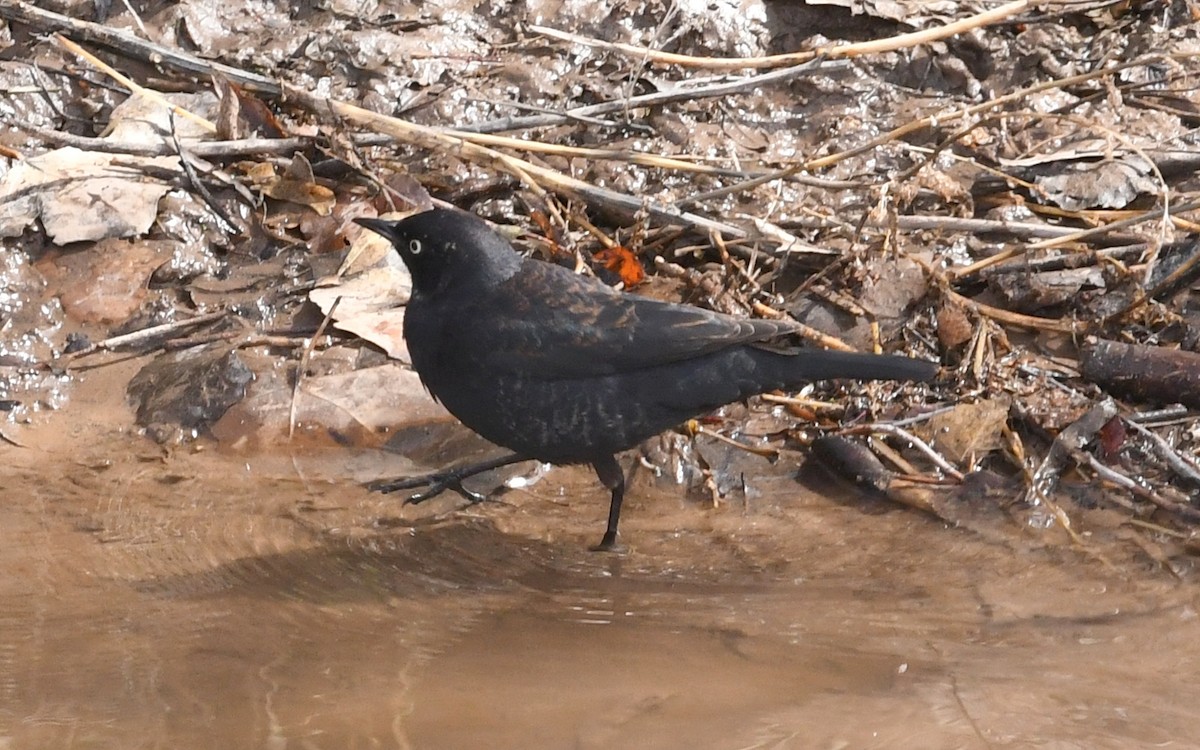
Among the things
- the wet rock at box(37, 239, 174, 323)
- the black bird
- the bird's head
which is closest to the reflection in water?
the black bird

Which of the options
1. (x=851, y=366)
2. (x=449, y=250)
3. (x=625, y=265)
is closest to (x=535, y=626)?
(x=851, y=366)

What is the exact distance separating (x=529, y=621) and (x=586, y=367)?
3.19 ft

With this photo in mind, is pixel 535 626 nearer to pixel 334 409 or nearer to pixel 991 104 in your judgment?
pixel 334 409

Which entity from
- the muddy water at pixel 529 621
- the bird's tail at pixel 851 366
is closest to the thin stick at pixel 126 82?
the muddy water at pixel 529 621

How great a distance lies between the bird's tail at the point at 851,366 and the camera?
399 centimetres

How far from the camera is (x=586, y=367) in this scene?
4289mm

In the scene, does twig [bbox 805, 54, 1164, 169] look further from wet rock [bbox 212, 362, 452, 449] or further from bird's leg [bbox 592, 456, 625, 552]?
wet rock [bbox 212, 362, 452, 449]

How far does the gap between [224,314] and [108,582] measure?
1785mm

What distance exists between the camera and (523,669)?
324cm

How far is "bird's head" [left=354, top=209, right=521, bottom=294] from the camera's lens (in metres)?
4.50

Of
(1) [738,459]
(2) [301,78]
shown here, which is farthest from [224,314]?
(1) [738,459]

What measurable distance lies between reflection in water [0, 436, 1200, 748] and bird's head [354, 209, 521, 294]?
0.79 meters

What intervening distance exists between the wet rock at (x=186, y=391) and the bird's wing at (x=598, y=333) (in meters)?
1.26

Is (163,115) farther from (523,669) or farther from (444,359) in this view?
(523,669)
